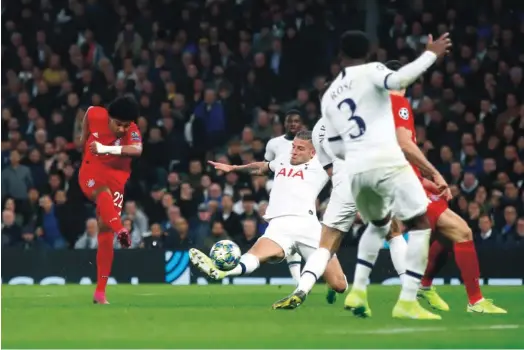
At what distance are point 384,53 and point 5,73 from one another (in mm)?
7546

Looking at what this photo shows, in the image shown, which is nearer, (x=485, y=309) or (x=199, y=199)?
(x=485, y=309)

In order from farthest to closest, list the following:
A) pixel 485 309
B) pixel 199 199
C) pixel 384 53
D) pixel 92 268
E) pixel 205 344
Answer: pixel 384 53 → pixel 199 199 → pixel 92 268 → pixel 485 309 → pixel 205 344

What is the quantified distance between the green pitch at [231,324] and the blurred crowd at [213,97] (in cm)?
564

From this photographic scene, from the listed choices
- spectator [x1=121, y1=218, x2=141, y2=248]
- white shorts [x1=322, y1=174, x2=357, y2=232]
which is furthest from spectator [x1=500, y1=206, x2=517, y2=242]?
white shorts [x1=322, y1=174, x2=357, y2=232]

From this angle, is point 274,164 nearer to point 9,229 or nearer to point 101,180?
point 101,180

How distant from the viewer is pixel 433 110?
79.3 feet

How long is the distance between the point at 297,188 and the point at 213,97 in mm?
10129

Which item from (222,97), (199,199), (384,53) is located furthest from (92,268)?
(384,53)

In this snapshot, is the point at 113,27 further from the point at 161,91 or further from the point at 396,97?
the point at 396,97

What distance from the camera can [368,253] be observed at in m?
12.4

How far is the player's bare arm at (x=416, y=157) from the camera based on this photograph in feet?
39.7

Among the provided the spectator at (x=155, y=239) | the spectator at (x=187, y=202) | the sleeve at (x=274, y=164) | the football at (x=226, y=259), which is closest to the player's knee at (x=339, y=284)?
the football at (x=226, y=259)

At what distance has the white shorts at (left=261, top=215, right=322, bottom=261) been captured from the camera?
15008 millimetres

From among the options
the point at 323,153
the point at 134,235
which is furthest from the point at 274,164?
the point at 134,235
